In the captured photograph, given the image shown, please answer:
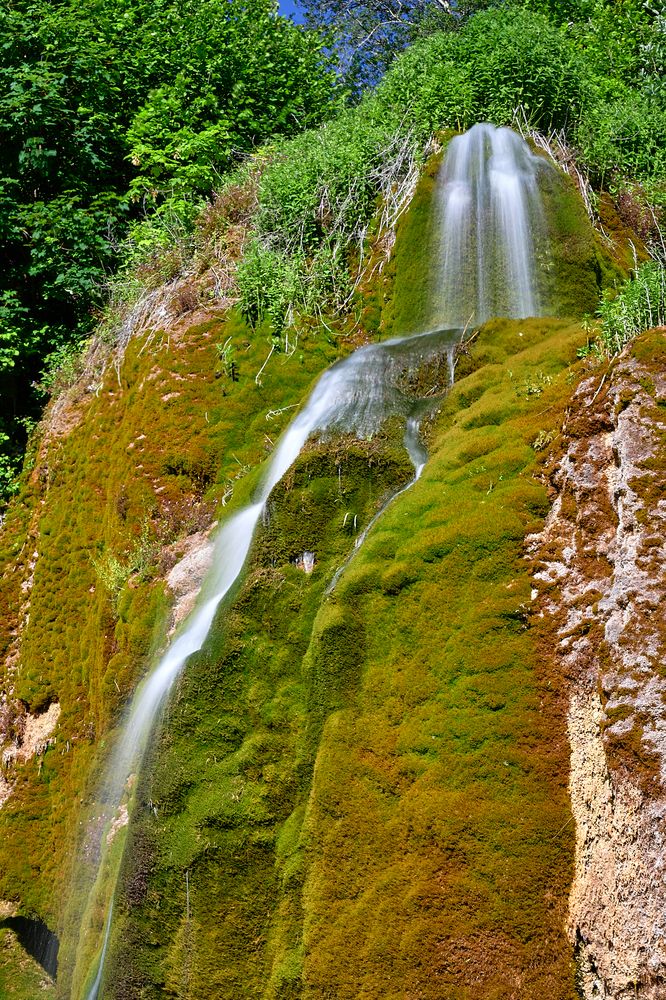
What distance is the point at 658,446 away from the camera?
431 cm

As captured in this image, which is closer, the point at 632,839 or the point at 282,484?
the point at 632,839

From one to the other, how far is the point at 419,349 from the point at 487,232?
8.56ft

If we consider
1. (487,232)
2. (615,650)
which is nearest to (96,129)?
Result: (487,232)

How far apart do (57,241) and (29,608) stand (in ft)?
16.7

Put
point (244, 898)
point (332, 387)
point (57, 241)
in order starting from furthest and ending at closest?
point (57, 241)
point (332, 387)
point (244, 898)

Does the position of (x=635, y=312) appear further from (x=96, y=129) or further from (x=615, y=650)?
(x=96, y=129)

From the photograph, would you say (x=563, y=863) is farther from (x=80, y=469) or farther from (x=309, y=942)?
(x=80, y=469)

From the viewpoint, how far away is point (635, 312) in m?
5.62

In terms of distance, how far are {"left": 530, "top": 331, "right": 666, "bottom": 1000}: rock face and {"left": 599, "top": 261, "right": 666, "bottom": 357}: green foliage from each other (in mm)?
731

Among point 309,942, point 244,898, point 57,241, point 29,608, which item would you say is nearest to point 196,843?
point 244,898

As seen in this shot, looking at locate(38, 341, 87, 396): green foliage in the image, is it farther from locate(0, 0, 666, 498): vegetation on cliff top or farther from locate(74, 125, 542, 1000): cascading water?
locate(74, 125, 542, 1000): cascading water

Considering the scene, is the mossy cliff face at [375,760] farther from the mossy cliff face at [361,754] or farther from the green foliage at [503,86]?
the green foliage at [503,86]

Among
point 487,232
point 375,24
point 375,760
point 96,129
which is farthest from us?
point 375,24

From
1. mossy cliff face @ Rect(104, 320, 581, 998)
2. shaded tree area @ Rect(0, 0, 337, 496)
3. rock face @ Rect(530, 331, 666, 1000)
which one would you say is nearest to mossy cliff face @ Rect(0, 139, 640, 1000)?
mossy cliff face @ Rect(104, 320, 581, 998)
